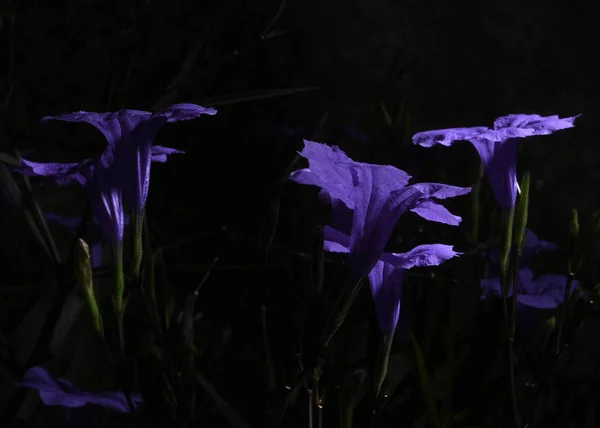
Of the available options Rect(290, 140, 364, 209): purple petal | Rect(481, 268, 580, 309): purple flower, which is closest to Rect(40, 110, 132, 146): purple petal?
Rect(290, 140, 364, 209): purple petal

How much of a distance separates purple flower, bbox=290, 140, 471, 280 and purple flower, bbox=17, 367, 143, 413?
26 cm

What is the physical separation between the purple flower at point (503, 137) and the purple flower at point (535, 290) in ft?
0.49

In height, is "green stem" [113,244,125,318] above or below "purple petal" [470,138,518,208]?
below

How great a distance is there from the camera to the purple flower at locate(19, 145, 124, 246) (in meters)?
0.48

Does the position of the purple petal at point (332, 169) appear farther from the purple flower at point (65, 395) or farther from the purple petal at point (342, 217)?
the purple flower at point (65, 395)

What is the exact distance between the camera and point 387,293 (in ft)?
1.57

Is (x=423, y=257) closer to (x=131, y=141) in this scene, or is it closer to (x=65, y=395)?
(x=131, y=141)

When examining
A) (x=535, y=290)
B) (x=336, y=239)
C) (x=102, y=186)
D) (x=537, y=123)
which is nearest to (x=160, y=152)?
(x=102, y=186)

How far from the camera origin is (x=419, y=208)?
0.45 metres

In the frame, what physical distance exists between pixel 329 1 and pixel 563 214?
0.48 meters

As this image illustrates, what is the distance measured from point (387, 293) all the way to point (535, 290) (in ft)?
1.11

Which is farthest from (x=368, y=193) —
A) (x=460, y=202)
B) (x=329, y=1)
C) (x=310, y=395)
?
(x=329, y=1)

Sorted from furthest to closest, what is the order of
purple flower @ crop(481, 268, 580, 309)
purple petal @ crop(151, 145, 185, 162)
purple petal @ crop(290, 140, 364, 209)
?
purple flower @ crop(481, 268, 580, 309)
purple petal @ crop(151, 145, 185, 162)
purple petal @ crop(290, 140, 364, 209)

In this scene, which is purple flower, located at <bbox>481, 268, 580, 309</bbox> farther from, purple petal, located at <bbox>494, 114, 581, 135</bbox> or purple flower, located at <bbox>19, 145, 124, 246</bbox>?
purple flower, located at <bbox>19, 145, 124, 246</bbox>
